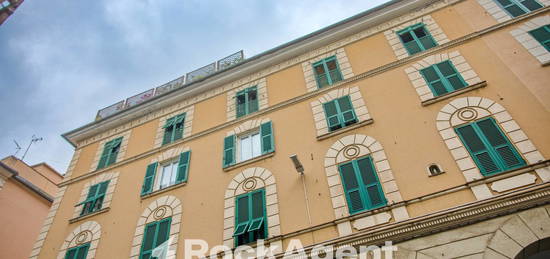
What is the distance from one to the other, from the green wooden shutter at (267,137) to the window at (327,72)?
8.63 ft

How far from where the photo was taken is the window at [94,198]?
42.4ft

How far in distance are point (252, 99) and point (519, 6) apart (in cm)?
1034

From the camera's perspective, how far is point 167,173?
13070 millimetres

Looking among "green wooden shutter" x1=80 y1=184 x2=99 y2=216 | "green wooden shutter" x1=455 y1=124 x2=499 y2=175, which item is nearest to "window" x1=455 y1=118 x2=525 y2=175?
"green wooden shutter" x1=455 y1=124 x2=499 y2=175

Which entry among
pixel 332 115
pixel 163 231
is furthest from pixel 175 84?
pixel 332 115

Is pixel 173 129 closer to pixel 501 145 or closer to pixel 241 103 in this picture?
pixel 241 103

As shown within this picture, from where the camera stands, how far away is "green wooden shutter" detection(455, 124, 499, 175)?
8133mm

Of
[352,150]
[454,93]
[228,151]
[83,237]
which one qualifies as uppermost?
[228,151]

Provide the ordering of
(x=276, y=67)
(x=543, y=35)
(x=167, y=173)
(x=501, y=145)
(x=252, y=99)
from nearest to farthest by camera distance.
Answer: (x=501, y=145), (x=543, y=35), (x=167, y=173), (x=252, y=99), (x=276, y=67)

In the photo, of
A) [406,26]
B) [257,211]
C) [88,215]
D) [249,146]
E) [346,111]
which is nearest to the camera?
[257,211]

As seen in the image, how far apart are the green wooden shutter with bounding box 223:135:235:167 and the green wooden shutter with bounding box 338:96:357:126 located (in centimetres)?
411

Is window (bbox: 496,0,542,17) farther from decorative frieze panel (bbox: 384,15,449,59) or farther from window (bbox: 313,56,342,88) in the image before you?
window (bbox: 313,56,342,88)

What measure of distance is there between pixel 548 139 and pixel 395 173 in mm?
3591

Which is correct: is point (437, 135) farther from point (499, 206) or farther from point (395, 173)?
point (499, 206)
